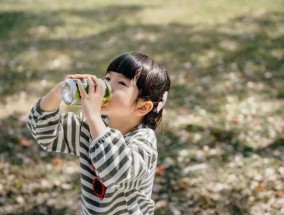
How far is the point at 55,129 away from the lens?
279 cm

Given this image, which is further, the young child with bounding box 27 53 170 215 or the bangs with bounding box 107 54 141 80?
the bangs with bounding box 107 54 141 80

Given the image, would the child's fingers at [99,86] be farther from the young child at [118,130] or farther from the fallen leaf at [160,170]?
the fallen leaf at [160,170]

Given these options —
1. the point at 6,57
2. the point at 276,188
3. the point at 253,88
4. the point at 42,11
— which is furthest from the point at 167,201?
the point at 42,11

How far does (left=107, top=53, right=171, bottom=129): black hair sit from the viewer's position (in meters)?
2.62

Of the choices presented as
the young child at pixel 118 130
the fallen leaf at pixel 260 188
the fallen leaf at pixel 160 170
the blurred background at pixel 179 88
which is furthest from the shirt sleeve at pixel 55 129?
the fallen leaf at pixel 260 188

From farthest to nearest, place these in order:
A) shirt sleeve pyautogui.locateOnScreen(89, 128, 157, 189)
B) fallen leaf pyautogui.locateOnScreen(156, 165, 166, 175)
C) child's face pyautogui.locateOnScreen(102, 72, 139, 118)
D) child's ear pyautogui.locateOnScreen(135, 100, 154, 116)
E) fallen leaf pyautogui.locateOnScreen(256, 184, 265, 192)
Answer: fallen leaf pyautogui.locateOnScreen(156, 165, 166, 175) → fallen leaf pyautogui.locateOnScreen(256, 184, 265, 192) → child's ear pyautogui.locateOnScreen(135, 100, 154, 116) → child's face pyautogui.locateOnScreen(102, 72, 139, 118) → shirt sleeve pyautogui.locateOnScreen(89, 128, 157, 189)

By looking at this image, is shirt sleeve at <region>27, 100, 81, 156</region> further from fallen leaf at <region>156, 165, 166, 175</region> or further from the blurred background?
fallen leaf at <region>156, 165, 166, 175</region>

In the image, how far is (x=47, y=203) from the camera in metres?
4.96

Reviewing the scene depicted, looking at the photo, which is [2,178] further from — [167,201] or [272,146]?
[272,146]

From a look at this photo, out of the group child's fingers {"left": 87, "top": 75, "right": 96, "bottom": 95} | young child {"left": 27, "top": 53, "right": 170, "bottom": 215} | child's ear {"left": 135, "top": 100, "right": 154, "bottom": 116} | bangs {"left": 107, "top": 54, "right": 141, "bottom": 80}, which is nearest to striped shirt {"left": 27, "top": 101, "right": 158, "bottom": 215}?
young child {"left": 27, "top": 53, "right": 170, "bottom": 215}

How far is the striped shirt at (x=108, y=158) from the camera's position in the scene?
7.50 feet

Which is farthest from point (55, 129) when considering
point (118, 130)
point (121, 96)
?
point (121, 96)

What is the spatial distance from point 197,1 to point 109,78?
37.0 ft

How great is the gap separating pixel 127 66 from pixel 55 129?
0.62 m
